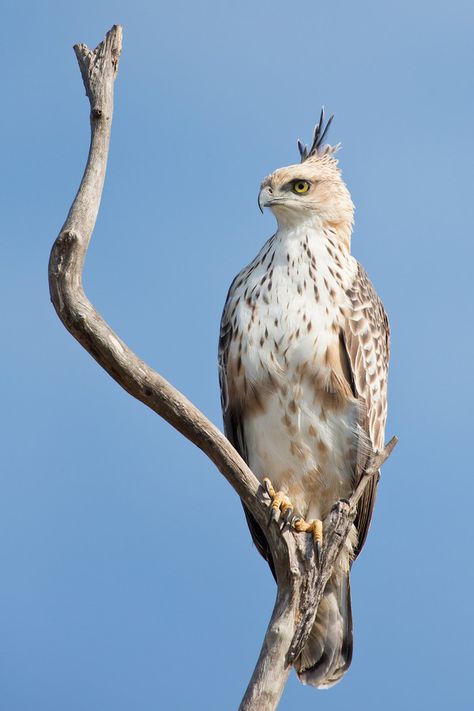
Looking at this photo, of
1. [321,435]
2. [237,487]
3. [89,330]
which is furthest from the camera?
[321,435]

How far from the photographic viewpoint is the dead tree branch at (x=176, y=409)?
5477 mm

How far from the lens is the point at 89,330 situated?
545 centimetres

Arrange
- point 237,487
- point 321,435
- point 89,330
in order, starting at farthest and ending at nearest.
→ 1. point 321,435
2. point 237,487
3. point 89,330

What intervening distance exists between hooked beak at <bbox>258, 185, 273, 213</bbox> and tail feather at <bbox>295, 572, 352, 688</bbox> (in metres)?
2.44

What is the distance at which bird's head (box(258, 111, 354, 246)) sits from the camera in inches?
276

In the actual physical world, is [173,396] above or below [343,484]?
below

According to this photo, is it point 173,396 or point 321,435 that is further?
point 321,435

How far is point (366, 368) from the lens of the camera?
6.98 metres

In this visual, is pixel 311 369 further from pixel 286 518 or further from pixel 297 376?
pixel 286 518

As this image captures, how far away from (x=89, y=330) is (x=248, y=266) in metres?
2.01

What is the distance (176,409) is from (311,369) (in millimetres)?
1350

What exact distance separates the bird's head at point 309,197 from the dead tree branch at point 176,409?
1437 millimetres

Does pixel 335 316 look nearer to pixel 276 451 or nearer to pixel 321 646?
pixel 276 451

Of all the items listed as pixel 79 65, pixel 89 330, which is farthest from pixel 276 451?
pixel 79 65
